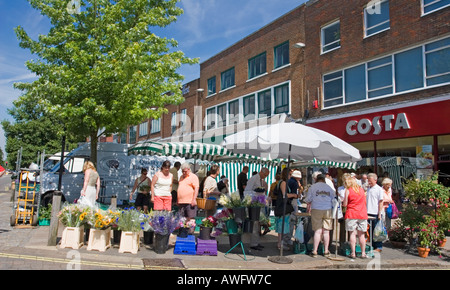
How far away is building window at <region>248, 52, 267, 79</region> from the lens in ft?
75.0

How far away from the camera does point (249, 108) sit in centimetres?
2412

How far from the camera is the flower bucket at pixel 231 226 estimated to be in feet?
24.9

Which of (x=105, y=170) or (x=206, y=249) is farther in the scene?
(x=105, y=170)

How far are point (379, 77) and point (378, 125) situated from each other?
7.29ft

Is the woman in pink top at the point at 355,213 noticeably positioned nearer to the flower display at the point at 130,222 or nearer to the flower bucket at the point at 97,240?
the flower display at the point at 130,222

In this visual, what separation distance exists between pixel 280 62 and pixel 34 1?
1325 centimetres

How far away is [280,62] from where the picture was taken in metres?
21.5

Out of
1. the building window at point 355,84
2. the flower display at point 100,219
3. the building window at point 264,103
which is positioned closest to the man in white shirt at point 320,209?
the flower display at point 100,219

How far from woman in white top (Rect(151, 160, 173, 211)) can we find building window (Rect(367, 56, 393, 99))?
11465mm

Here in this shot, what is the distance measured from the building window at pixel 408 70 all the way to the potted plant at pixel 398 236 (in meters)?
7.87

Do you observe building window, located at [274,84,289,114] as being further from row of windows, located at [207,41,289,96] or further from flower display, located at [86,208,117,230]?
flower display, located at [86,208,117,230]

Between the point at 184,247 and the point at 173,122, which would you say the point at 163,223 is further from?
the point at 173,122

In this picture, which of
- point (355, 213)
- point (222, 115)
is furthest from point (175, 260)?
point (222, 115)

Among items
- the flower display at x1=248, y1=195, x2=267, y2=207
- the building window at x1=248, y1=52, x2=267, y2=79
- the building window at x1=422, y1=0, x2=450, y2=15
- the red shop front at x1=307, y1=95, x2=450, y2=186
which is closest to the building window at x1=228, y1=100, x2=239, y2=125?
the building window at x1=248, y1=52, x2=267, y2=79
